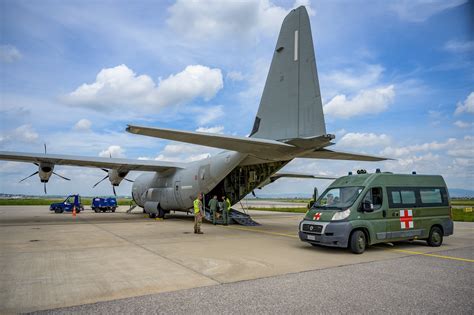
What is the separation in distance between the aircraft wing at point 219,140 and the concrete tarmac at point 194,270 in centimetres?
317

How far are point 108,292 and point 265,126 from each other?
9.14 metres

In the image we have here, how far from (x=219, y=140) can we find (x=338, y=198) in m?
3.97

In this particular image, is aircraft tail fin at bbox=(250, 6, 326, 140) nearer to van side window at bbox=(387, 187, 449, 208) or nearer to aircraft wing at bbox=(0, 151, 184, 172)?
van side window at bbox=(387, 187, 449, 208)

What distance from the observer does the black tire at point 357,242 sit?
8.46m

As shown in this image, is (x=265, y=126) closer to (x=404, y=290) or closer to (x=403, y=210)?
(x=403, y=210)

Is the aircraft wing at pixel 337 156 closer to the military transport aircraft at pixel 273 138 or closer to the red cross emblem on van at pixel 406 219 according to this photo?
the military transport aircraft at pixel 273 138

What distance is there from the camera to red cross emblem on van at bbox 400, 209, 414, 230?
9.38m

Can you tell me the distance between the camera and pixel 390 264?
731 cm

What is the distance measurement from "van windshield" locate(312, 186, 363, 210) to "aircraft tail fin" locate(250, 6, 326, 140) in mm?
2013

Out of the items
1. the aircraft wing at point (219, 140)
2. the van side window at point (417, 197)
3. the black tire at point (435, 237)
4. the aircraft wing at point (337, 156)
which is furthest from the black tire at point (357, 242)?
the aircraft wing at point (337, 156)

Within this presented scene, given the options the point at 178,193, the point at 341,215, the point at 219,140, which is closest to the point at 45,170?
the point at 178,193

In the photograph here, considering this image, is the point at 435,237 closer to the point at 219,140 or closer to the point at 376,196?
the point at 376,196

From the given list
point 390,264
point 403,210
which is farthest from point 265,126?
point 390,264

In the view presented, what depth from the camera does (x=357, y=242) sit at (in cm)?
847
